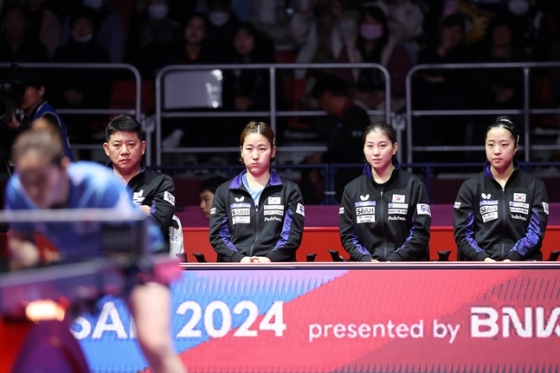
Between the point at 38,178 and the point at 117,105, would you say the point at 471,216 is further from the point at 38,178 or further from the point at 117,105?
the point at 117,105

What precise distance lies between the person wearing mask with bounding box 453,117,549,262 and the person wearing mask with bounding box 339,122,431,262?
0.33 metres

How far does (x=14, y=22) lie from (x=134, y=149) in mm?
4707

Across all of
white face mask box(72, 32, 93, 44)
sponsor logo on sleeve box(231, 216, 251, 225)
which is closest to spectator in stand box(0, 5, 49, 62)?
white face mask box(72, 32, 93, 44)

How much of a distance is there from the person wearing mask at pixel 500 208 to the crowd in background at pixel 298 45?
3843 mm

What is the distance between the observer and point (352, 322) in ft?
24.1

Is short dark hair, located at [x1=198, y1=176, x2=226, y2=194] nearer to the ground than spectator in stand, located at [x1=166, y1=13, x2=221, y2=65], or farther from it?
nearer to the ground

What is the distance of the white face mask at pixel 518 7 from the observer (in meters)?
12.9

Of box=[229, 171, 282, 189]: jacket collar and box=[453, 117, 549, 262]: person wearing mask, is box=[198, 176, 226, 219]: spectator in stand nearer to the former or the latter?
box=[229, 171, 282, 189]: jacket collar

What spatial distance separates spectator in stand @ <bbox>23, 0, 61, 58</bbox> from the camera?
42.0 ft

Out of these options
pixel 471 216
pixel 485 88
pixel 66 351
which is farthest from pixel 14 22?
pixel 66 351

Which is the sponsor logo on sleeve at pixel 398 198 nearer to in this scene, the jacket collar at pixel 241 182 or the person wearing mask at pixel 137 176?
the jacket collar at pixel 241 182

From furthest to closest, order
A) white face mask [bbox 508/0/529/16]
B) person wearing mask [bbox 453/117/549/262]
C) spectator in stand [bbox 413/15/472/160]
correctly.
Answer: white face mask [bbox 508/0/529/16] < spectator in stand [bbox 413/15/472/160] < person wearing mask [bbox 453/117/549/262]

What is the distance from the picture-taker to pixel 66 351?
17.1 feet

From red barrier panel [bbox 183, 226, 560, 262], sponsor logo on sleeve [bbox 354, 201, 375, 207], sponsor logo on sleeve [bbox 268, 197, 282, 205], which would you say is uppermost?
sponsor logo on sleeve [bbox 268, 197, 282, 205]
